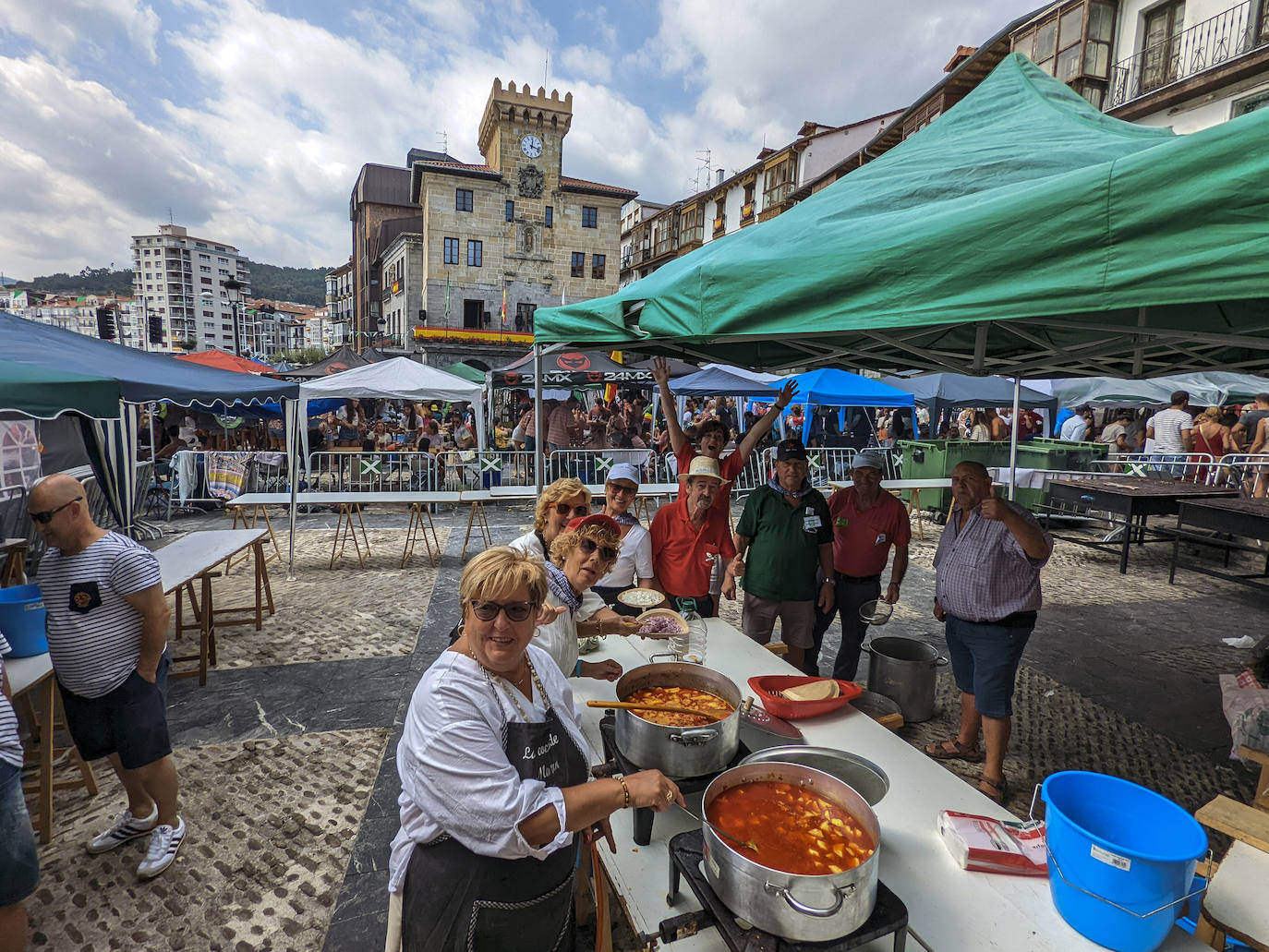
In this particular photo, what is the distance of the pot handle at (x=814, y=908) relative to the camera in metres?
1.32

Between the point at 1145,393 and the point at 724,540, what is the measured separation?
1459 cm

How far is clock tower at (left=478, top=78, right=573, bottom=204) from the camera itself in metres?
38.4

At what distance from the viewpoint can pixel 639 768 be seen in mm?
2029

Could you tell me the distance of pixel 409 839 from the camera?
1.75 m

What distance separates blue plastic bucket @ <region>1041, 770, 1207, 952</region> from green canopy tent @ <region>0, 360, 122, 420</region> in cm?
610

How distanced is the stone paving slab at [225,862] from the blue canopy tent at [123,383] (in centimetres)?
348

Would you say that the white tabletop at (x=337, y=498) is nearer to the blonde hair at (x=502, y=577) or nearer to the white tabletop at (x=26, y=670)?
the white tabletop at (x=26, y=670)

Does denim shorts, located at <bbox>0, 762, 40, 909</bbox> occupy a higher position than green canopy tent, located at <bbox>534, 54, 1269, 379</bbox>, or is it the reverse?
green canopy tent, located at <bbox>534, 54, 1269, 379</bbox>

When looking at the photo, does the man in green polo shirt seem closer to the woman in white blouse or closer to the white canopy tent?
the woman in white blouse

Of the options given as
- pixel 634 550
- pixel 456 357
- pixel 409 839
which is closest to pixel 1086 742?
pixel 634 550

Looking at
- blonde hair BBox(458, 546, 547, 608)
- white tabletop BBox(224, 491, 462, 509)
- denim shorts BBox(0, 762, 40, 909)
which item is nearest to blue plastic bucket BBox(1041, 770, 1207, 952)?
blonde hair BBox(458, 546, 547, 608)

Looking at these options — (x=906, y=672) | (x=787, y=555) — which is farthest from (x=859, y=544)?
(x=906, y=672)

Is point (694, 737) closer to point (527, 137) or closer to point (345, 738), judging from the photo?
point (345, 738)

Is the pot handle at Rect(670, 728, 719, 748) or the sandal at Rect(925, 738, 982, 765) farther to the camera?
the sandal at Rect(925, 738, 982, 765)
